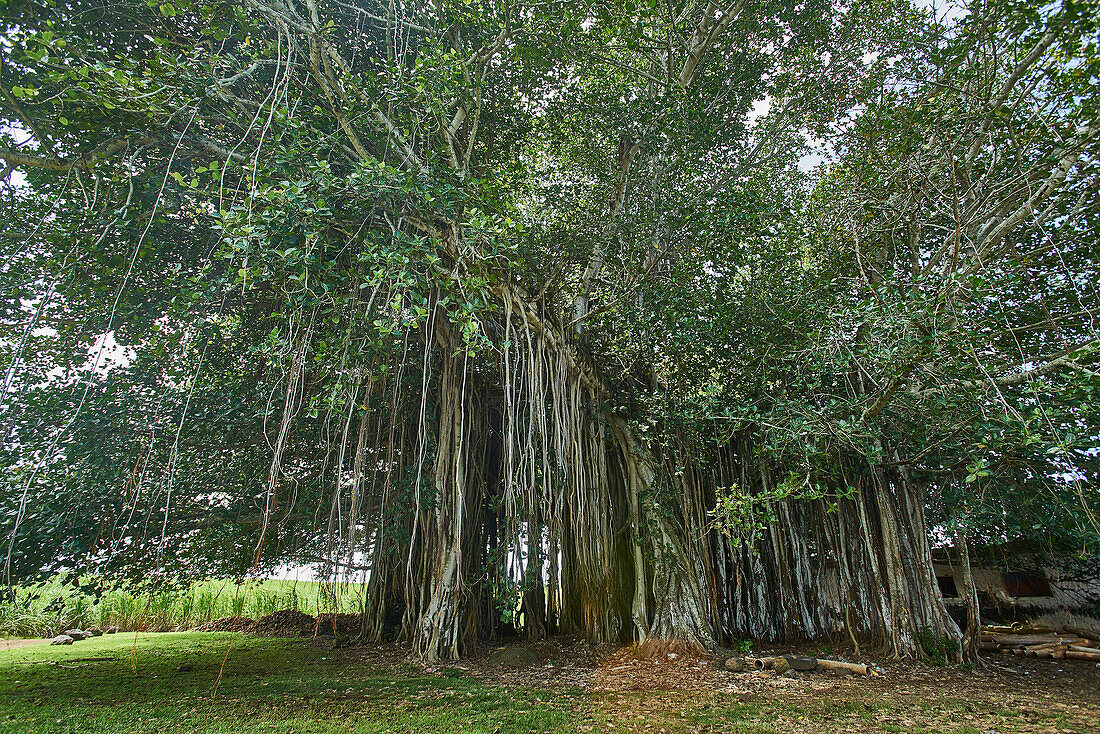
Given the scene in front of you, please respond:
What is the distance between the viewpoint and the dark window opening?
6.38 meters

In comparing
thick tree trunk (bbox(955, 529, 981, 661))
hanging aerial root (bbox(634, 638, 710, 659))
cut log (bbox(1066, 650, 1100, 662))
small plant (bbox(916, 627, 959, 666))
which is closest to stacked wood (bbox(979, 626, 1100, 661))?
cut log (bbox(1066, 650, 1100, 662))

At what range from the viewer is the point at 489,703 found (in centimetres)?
285

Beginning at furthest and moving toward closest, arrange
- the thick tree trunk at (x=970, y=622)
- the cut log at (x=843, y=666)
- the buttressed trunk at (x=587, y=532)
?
the thick tree trunk at (x=970, y=622) < the buttressed trunk at (x=587, y=532) < the cut log at (x=843, y=666)

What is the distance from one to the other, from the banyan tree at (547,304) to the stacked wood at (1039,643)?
1.02 m

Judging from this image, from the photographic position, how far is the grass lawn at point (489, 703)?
2.44 meters

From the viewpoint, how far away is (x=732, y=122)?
510cm

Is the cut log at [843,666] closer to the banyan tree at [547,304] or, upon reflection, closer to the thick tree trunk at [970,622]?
the banyan tree at [547,304]

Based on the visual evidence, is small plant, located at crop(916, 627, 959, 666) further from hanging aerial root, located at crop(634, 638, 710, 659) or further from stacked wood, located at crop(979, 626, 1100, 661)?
hanging aerial root, located at crop(634, 638, 710, 659)

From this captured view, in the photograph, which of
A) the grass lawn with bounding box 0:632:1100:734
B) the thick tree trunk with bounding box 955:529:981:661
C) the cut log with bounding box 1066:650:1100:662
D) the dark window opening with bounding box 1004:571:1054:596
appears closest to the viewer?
the grass lawn with bounding box 0:632:1100:734

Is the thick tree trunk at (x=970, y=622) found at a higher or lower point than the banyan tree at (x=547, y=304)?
lower

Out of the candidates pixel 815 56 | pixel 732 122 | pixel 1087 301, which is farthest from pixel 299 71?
pixel 1087 301

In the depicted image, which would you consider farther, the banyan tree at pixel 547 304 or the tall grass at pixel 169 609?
the tall grass at pixel 169 609

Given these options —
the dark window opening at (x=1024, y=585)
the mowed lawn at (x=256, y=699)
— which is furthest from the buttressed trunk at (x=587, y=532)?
the dark window opening at (x=1024, y=585)

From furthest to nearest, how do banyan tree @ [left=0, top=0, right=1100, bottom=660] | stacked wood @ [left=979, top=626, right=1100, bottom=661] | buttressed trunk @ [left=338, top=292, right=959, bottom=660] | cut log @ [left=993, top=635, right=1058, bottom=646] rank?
cut log @ [left=993, top=635, right=1058, bottom=646], stacked wood @ [left=979, top=626, right=1100, bottom=661], buttressed trunk @ [left=338, top=292, right=959, bottom=660], banyan tree @ [left=0, top=0, right=1100, bottom=660]
